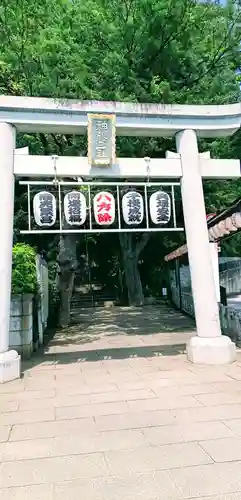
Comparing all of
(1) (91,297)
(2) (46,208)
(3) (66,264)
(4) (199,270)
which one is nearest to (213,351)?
(4) (199,270)

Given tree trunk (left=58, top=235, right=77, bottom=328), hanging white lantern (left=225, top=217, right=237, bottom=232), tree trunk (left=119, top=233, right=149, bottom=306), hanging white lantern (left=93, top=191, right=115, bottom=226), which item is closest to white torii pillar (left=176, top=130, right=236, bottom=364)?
hanging white lantern (left=93, top=191, right=115, bottom=226)

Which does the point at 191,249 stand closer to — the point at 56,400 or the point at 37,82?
the point at 56,400

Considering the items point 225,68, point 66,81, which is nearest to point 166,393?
point 66,81

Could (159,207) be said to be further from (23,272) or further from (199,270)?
(23,272)

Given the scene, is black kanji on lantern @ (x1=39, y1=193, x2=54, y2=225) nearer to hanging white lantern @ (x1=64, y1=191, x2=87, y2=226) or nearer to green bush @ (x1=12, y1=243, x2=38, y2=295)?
hanging white lantern @ (x1=64, y1=191, x2=87, y2=226)

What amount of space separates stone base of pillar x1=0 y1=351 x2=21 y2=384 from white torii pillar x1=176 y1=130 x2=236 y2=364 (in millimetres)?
3485

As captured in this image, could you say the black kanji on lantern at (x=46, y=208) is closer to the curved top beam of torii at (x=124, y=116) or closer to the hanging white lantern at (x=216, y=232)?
the curved top beam of torii at (x=124, y=116)

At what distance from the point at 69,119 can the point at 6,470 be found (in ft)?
21.1

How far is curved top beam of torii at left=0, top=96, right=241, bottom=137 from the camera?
7.83m

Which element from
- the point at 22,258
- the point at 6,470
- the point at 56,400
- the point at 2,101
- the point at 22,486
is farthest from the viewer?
the point at 22,258

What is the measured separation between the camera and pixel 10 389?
664 centimetres

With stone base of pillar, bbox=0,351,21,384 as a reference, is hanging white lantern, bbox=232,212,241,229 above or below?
above

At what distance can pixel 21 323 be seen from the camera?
9.20 m

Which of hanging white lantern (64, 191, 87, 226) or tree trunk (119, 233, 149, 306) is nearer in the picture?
hanging white lantern (64, 191, 87, 226)
